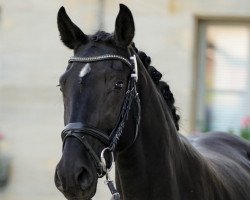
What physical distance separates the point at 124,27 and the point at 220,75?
5964 mm

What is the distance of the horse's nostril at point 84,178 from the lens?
3.83 meters

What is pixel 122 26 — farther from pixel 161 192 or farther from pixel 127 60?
pixel 161 192

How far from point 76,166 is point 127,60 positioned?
623 millimetres

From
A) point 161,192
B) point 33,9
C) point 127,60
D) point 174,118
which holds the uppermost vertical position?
point 33,9

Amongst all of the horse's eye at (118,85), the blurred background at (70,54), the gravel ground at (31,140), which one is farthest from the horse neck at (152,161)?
the gravel ground at (31,140)

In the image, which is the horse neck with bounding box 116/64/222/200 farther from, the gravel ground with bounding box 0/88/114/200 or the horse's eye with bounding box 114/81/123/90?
the gravel ground with bounding box 0/88/114/200

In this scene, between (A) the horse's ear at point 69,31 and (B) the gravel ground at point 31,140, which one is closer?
(A) the horse's ear at point 69,31

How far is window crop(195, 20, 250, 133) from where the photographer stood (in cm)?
993

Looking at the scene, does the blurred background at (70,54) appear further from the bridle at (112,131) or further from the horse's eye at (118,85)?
the horse's eye at (118,85)

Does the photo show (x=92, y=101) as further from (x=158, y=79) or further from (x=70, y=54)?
(x=70, y=54)

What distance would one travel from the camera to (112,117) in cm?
401

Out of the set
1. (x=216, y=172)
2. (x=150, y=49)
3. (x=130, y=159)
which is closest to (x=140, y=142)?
(x=130, y=159)

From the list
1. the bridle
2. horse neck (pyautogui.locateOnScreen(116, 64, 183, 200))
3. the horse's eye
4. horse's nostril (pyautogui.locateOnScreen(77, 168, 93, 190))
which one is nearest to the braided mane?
horse neck (pyautogui.locateOnScreen(116, 64, 183, 200))

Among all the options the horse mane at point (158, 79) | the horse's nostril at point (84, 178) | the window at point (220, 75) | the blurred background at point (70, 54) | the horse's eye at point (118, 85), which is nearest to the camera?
the horse's nostril at point (84, 178)
